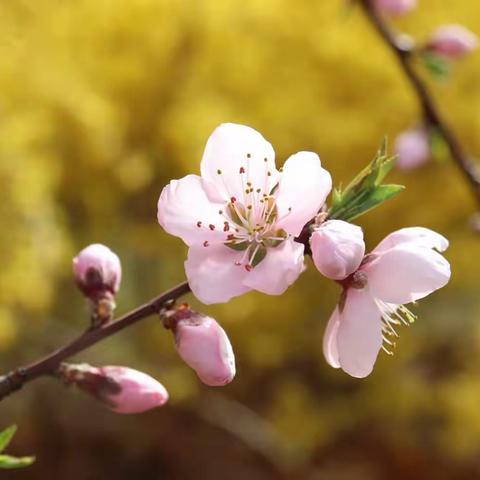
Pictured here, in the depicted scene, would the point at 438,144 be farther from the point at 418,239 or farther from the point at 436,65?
the point at 418,239

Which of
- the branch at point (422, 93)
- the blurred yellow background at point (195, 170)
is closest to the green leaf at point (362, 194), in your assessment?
the branch at point (422, 93)

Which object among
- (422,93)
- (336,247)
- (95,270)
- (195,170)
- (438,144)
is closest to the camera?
(336,247)

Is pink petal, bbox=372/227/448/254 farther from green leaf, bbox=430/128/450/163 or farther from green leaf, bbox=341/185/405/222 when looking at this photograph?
green leaf, bbox=430/128/450/163

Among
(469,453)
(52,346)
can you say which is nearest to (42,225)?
(52,346)

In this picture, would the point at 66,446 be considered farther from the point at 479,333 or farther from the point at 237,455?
the point at 479,333

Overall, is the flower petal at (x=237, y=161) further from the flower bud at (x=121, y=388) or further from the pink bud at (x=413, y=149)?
the pink bud at (x=413, y=149)

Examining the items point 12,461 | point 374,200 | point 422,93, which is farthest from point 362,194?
point 422,93
